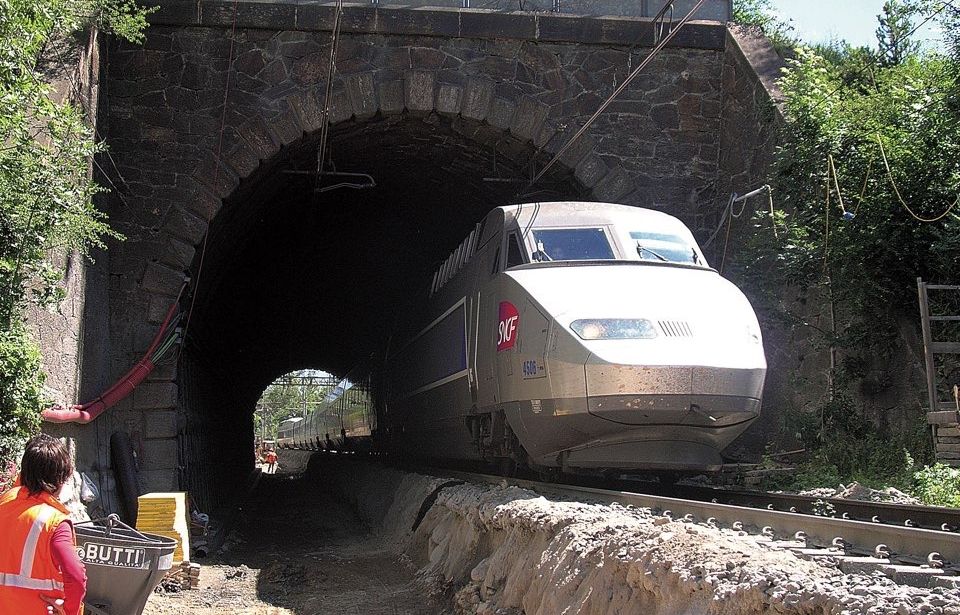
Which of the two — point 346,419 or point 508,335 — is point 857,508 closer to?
point 508,335

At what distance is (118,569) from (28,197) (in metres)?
5.32

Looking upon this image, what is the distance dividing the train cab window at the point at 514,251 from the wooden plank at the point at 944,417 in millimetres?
4493

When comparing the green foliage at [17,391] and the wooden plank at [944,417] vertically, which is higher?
the green foliage at [17,391]

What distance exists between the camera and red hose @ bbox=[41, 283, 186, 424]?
35.7 ft

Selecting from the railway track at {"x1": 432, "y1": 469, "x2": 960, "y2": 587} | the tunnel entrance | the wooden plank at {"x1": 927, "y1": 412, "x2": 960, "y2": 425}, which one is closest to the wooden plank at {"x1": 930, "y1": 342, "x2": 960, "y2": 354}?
the wooden plank at {"x1": 927, "y1": 412, "x2": 960, "y2": 425}

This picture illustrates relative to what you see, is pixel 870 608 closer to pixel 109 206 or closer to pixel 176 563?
pixel 176 563

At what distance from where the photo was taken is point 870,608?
338 cm

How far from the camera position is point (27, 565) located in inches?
159

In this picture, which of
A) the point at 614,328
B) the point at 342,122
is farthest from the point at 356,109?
the point at 614,328

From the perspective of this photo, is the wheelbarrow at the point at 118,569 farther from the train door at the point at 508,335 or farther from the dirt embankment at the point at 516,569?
the train door at the point at 508,335

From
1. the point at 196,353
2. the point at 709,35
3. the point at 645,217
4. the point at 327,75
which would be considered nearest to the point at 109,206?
the point at 327,75

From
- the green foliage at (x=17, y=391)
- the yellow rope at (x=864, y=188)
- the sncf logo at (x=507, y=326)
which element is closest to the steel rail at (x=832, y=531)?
the sncf logo at (x=507, y=326)

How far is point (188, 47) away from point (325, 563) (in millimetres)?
7804

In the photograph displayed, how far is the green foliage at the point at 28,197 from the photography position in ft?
28.8
